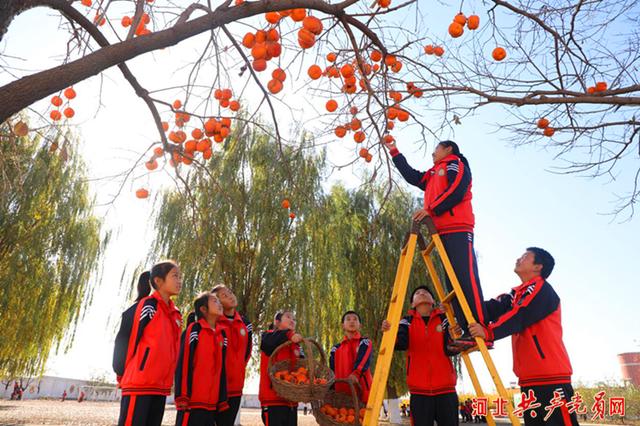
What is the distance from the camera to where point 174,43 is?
248 centimetres

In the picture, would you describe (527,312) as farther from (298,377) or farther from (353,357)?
(353,357)

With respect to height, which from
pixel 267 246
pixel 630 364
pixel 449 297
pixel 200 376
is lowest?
pixel 200 376

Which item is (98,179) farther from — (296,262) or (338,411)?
(296,262)

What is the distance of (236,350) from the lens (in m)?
4.25

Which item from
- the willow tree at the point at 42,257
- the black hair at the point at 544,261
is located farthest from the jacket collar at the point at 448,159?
the willow tree at the point at 42,257

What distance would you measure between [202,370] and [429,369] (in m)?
1.77

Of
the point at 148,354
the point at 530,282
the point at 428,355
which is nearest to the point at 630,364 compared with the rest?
the point at 428,355

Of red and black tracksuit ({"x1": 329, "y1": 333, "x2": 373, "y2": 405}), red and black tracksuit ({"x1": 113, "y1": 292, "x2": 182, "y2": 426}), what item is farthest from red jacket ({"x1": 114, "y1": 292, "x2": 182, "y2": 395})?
red and black tracksuit ({"x1": 329, "y1": 333, "x2": 373, "y2": 405})

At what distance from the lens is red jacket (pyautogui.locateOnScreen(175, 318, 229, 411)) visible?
3.51 metres

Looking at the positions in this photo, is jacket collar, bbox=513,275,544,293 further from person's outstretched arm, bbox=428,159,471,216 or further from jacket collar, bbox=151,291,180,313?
jacket collar, bbox=151,291,180,313

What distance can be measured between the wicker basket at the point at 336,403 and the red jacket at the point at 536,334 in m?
1.38

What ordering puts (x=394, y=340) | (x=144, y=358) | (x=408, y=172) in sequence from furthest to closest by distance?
(x=408, y=172) < (x=144, y=358) < (x=394, y=340)

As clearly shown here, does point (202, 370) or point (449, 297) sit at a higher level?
point (449, 297)

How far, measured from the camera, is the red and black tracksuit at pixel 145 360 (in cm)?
283
